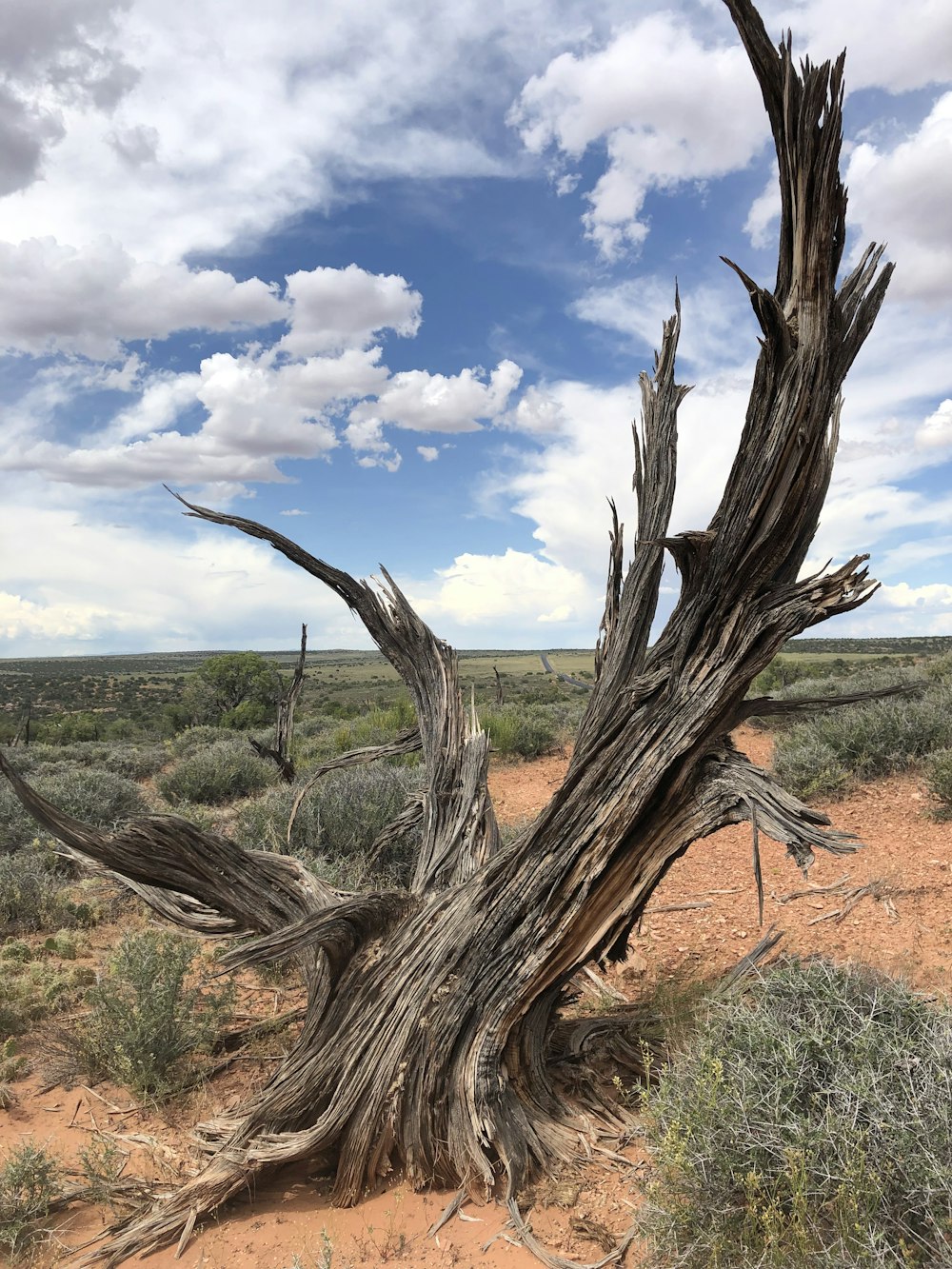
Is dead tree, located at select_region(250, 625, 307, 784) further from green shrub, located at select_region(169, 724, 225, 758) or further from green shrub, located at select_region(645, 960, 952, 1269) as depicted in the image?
green shrub, located at select_region(645, 960, 952, 1269)

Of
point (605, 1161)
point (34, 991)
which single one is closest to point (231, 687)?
point (34, 991)

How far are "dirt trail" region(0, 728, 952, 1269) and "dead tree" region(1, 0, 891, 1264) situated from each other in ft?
0.55

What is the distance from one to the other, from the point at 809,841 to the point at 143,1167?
381 cm

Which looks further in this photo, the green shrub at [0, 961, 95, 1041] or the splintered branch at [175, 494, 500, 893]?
the green shrub at [0, 961, 95, 1041]

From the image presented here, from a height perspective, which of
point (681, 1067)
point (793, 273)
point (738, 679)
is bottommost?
point (681, 1067)

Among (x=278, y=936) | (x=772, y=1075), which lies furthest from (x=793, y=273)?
(x=278, y=936)

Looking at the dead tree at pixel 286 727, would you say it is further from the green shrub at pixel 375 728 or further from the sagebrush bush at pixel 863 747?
the sagebrush bush at pixel 863 747

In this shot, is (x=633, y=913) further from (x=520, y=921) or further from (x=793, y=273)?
(x=793, y=273)

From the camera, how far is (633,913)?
12.6ft

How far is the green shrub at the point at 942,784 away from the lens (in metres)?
8.34

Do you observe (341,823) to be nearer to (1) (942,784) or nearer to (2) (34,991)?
(2) (34,991)

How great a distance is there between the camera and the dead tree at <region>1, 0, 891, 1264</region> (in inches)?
132

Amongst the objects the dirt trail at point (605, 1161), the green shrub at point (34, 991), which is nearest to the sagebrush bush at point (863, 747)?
the dirt trail at point (605, 1161)

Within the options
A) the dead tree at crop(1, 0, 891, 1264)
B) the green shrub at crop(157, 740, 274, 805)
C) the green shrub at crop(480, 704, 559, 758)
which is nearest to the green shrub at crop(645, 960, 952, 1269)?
the dead tree at crop(1, 0, 891, 1264)
